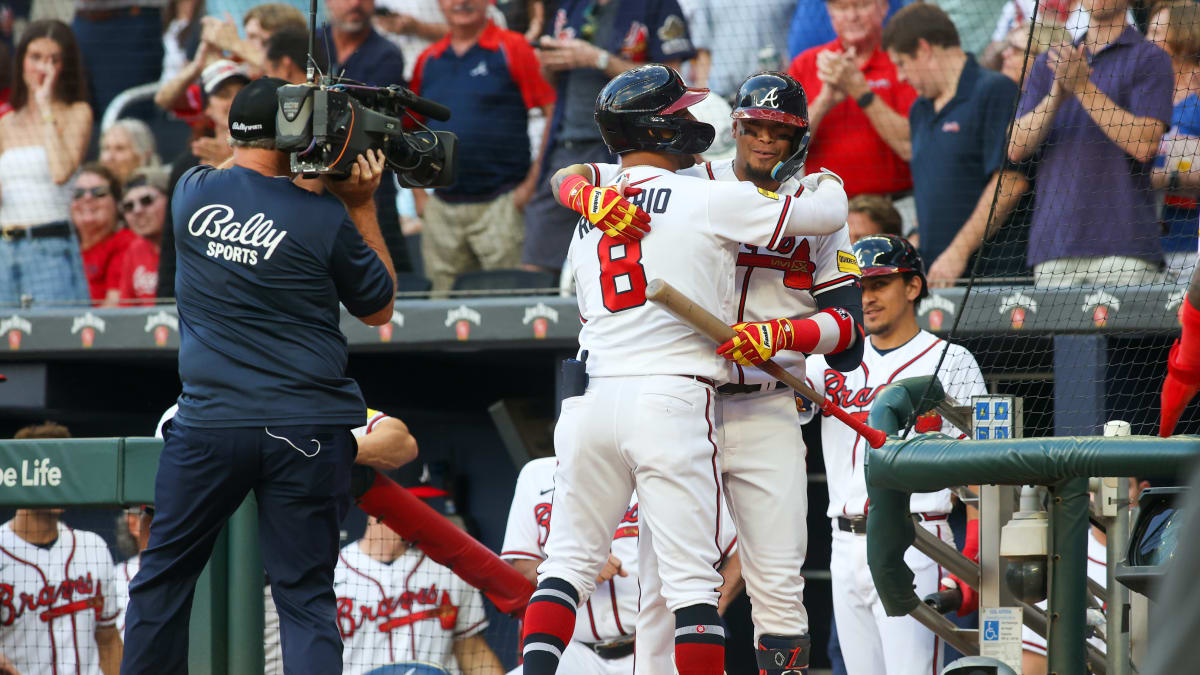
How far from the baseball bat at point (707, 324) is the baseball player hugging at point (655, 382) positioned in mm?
68

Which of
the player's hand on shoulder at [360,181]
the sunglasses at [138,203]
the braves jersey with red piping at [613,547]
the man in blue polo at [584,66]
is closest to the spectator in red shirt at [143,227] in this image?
the sunglasses at [138,203]

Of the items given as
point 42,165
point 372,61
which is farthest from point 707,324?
point 42,165

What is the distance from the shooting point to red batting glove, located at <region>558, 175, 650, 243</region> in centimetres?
345

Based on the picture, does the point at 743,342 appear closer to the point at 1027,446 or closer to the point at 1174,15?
the point at 1027,446

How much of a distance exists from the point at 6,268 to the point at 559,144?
3212mm

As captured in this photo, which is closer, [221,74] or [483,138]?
[483,138]

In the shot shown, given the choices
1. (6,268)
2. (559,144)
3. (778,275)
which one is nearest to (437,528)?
(778,275)

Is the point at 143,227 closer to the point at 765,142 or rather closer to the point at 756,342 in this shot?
the point at 765,142

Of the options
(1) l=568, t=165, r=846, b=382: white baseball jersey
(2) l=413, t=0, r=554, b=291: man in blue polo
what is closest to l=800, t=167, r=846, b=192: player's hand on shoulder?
(1) l=568, t=165, r=846, b=382: white baseball jersey

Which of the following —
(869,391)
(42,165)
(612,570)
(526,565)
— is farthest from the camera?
(42,165)

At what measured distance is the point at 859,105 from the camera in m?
6.42

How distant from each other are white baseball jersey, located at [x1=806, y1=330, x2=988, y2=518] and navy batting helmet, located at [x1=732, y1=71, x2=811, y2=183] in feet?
3.81

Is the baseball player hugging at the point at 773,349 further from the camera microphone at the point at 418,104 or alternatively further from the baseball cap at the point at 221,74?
the baseball cap at the point at 221,74

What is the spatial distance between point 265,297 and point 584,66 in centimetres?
355
